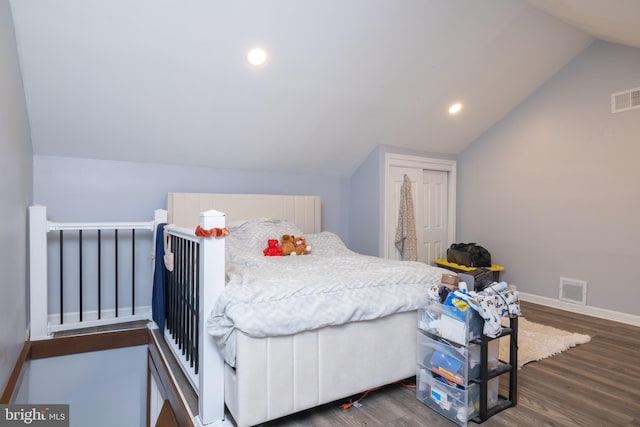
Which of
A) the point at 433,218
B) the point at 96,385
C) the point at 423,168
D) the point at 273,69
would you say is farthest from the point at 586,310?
the point at 96,385

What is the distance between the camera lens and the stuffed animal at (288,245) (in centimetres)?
293

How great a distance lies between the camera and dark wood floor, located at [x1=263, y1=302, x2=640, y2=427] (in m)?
1.70

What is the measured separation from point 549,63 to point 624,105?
80 centimetres

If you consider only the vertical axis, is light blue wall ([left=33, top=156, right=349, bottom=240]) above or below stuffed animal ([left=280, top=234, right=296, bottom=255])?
above

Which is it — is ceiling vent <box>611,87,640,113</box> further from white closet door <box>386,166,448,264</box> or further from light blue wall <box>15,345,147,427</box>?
light blue wall <box>15,345,147,427</box>

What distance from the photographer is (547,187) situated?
3762mm

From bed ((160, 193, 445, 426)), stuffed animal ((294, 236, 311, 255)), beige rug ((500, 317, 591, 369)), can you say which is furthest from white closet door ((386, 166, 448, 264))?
bed ((160, 193, 445, 426))

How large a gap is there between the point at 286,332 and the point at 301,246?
1474 mm

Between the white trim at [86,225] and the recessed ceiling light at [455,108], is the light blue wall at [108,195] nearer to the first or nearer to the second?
the white trim at [86,225]

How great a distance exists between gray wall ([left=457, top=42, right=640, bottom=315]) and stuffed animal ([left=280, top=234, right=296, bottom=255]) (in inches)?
106

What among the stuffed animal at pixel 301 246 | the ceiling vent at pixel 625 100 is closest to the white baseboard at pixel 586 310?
Result: the ceiling vent at pixel 625 100

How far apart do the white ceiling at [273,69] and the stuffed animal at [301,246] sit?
105 cm

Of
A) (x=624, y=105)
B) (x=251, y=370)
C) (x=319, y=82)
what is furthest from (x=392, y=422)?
(x=624, y=105)

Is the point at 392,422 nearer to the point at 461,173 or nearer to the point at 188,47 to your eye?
the point at 188,47
